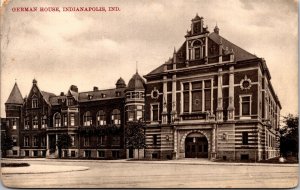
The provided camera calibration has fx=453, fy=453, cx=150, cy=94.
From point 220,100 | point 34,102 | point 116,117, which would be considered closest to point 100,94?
point 116,117

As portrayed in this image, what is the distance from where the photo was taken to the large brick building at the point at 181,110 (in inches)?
390

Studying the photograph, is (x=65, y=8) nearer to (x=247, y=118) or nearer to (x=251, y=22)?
(x=251, y=22)

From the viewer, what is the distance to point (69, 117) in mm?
11383

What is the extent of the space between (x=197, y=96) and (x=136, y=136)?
5.55ft

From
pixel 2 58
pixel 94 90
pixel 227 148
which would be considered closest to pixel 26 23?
pixel 2 58

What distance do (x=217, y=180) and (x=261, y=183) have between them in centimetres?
91

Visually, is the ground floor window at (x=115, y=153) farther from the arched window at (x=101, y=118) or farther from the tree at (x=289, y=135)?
the tree at (x=289, y=135)

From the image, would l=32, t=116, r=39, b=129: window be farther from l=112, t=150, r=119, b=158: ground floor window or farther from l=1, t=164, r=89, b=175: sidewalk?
l=112, t=150, r=119, b=158: ground floor window

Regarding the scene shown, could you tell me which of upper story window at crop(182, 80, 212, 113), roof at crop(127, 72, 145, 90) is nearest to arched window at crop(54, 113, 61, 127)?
roof at crop(127, 72, 145, 90)

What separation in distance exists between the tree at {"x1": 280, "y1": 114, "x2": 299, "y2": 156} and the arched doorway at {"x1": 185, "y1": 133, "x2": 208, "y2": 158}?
5.51ft

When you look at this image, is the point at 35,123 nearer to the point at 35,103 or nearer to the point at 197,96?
the point at 35,103

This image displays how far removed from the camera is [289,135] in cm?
973

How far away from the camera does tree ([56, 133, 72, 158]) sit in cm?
1047

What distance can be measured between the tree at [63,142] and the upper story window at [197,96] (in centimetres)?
292
